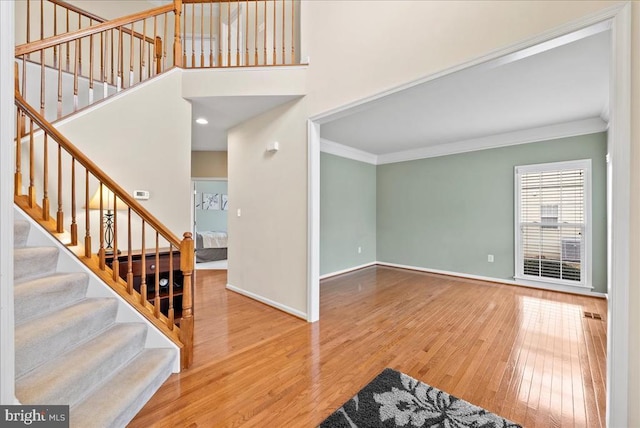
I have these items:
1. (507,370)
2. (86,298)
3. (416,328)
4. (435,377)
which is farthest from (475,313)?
(86,298)

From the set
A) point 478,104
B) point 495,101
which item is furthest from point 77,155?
point 495,101

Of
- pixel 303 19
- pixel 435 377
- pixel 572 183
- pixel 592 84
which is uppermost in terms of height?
pixel 303 19

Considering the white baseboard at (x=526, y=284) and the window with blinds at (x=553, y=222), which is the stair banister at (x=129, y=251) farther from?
the window with blinds at (x=553, y=222)

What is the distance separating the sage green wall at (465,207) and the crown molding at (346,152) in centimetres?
36

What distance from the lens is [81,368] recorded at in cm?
146

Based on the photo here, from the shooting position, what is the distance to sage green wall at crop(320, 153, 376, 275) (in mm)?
4969

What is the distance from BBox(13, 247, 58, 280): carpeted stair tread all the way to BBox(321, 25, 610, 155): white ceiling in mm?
2675

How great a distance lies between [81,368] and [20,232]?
46.0 inches

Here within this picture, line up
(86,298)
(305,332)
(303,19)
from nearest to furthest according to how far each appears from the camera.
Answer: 1. (86,298)
2. (305,332)
3. (303,19)

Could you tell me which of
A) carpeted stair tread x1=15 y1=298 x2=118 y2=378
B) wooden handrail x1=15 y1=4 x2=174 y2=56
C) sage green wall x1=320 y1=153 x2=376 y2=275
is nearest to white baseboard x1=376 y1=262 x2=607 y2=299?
sage green wall x1=320 y1=153 x2=376 y2=275

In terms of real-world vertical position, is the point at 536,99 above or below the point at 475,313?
above

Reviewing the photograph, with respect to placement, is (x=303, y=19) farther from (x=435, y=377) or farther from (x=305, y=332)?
(x=435, y=377)

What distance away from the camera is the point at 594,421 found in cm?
156

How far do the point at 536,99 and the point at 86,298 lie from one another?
4.81m
